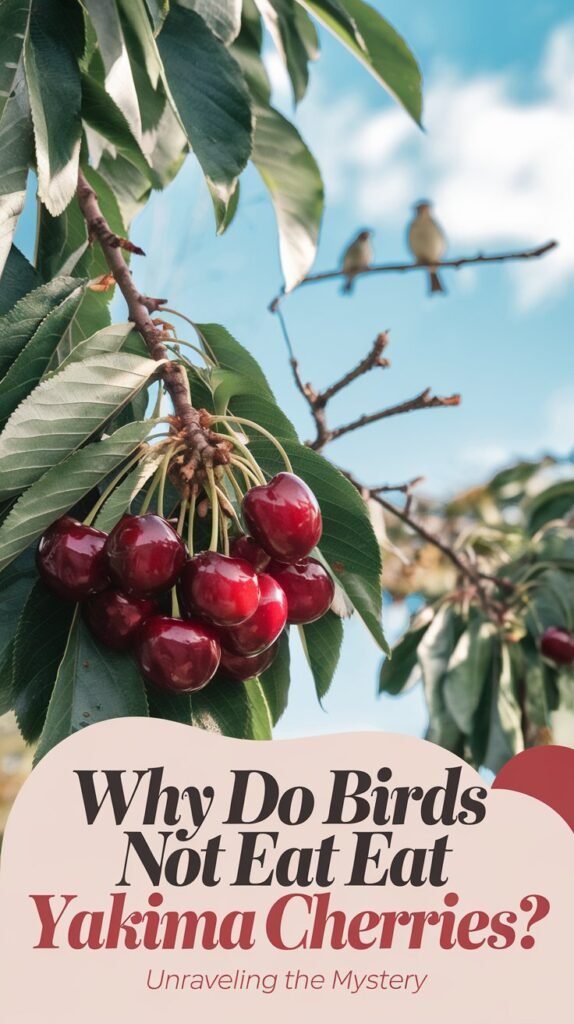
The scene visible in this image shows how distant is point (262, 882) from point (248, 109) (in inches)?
36.9

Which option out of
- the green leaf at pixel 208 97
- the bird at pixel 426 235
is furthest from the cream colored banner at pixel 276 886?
the bird at pixel 426 235

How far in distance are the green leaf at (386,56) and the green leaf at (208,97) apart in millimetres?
359

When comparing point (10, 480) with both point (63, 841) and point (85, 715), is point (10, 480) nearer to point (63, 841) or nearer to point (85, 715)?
point (85, 715)

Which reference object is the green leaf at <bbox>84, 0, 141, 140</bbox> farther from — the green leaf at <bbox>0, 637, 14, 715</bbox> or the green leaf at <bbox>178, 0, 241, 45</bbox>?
the green leaf at <bbox>0, 637, 14, 715</bbox>

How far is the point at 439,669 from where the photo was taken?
2.78m

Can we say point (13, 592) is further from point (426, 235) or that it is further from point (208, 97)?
point (426, 235)

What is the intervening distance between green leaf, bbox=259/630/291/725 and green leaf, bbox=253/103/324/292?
0.80 metres

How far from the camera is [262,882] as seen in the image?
3.18 ft

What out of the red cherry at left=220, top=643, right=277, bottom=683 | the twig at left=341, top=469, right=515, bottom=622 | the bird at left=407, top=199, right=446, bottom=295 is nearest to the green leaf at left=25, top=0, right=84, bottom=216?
the red cherry at left=220, top=643, right=277, bottom=683

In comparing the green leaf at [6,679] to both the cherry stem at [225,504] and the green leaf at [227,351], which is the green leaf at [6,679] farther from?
the green leaf at [227,351]

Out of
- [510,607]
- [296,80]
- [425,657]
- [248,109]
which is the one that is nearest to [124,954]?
[248,109]

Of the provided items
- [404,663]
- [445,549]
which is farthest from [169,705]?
[404,663]

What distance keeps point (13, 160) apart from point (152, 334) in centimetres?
26

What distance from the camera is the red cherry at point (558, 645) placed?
265 cm
